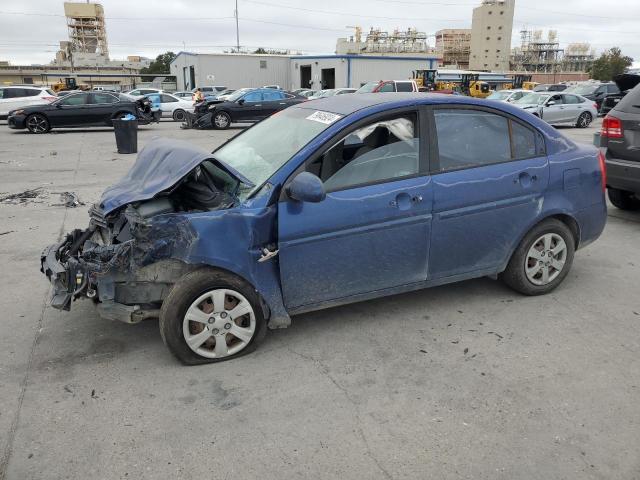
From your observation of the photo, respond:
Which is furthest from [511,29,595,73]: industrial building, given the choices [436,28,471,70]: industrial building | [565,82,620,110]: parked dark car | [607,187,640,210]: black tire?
[607,187,640,210]: black tire

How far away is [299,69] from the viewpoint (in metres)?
53.9

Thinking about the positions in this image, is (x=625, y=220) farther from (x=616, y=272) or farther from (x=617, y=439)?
(x=617, y=439)

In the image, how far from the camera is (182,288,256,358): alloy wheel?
3.21 m

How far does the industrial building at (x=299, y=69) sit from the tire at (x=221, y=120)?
29153 millimetres

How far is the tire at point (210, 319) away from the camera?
3.15 metres

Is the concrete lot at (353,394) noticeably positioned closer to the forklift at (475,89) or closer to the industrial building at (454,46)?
the forklift at (475,89)

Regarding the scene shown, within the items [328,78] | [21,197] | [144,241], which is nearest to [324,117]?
[144,241]

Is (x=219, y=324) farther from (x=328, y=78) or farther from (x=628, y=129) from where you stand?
(x=328, y=78)

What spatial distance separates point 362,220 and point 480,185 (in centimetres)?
100

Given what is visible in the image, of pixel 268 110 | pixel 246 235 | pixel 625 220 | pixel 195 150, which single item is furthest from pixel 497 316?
pixel 268 110

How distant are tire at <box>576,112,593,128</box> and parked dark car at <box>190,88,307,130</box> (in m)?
11.7

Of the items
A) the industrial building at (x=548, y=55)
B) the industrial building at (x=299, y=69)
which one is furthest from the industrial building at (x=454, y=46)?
the industrial building at (x=299, y=69)

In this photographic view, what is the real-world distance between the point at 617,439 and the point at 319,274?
1875mm

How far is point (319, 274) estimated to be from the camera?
3.43 m
